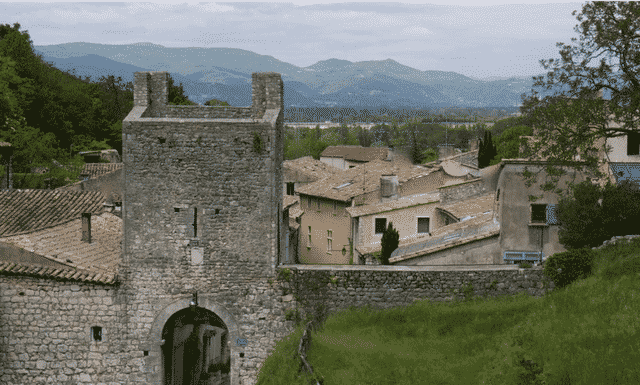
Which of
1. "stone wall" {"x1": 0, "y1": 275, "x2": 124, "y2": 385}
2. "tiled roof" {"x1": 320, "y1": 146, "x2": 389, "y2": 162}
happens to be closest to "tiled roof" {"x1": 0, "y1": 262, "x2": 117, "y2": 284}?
"stone wall" {"x1": 0, "y1": 275, "x2": 124, "y2": 385}

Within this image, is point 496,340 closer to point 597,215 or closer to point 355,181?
point 597,215

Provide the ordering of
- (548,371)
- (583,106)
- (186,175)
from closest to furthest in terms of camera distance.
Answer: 1. (548,371)
2. (186,175)
3. (583,106)

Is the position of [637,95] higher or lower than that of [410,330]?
higher

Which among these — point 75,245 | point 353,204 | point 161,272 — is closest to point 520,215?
point 161,272

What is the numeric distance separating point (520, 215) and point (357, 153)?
65.4 metres

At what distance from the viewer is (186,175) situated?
18922 millimetres

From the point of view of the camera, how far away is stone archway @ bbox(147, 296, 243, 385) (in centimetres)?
1906

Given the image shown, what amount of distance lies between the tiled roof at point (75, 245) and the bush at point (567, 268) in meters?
13.5

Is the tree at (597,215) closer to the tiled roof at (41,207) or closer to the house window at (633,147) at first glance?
the house window at (633,147)

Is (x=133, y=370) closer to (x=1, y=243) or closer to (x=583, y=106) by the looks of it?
(x=1, y=243)

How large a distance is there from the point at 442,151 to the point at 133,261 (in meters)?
50.0

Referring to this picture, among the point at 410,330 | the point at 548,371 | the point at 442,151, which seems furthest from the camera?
the point at 442,151

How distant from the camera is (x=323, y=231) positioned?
42781 mm

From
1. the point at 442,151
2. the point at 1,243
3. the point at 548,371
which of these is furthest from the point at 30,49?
the point at 548,371
